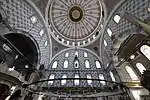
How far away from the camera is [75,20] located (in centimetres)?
1973

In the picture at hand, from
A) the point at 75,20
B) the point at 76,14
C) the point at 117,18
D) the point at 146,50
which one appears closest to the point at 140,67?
the point at 146,50

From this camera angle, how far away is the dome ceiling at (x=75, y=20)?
18203 mm

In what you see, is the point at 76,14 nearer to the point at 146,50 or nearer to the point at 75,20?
the point at 75,20

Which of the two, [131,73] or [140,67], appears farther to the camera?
[131,73]

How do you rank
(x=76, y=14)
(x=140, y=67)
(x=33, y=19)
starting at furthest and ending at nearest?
(x=76, y=14) < (x=33, y=19) < (x=140, y=67)

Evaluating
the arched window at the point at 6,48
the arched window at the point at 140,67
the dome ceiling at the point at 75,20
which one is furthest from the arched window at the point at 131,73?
the arched window at the point at 6,48

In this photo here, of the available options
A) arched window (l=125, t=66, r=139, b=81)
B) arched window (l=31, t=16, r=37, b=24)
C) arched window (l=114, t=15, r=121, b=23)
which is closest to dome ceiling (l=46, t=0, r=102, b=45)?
arched window (l=31, t=16, r=37, b=24)

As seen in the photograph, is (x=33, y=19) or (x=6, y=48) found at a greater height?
(x=33, y=19)

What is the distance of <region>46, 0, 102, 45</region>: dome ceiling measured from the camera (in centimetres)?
1820

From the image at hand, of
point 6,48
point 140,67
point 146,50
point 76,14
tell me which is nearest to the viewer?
point 146,50

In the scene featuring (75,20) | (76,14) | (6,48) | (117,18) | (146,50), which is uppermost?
(76,14)

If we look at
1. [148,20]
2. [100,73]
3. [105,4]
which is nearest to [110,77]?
[100,73]

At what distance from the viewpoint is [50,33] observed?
17.6 m

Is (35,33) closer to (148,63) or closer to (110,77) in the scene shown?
(110,77)
